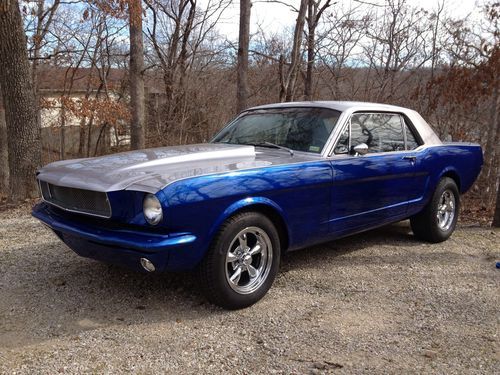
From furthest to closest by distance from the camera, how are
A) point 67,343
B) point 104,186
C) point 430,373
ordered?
point 104,186 → point 67,343 → point 430,373

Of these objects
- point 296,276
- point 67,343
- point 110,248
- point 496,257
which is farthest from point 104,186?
point 496,257

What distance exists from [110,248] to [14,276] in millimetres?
1592

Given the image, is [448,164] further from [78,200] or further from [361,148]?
[78,200]

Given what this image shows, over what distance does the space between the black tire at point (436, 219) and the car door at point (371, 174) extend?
57cm

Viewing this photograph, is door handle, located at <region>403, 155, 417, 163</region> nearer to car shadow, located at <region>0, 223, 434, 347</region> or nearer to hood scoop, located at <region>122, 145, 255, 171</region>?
car shadow, located at <region>0, 223, 434, 347</region>

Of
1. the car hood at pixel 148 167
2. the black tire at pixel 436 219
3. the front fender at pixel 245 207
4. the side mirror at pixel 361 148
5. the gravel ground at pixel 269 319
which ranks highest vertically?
the side mirror at pixel 361 148

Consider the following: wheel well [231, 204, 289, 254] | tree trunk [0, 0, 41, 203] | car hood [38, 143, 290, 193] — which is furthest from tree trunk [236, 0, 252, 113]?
wheel well [231, 204, 289, 254]

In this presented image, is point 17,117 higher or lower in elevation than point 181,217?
higher

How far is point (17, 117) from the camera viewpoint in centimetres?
790

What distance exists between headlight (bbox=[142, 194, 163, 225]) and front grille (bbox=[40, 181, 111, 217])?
29cm

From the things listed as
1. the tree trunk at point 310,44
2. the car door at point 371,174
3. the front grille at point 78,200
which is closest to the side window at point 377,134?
the car door at point 371,174

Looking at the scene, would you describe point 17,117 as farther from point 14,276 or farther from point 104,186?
point 104,186

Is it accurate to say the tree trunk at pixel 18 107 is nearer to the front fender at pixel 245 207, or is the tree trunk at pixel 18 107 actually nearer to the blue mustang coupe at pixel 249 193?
the blue mustang coupe at pixel 249 193

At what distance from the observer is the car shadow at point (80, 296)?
10.5 feet
